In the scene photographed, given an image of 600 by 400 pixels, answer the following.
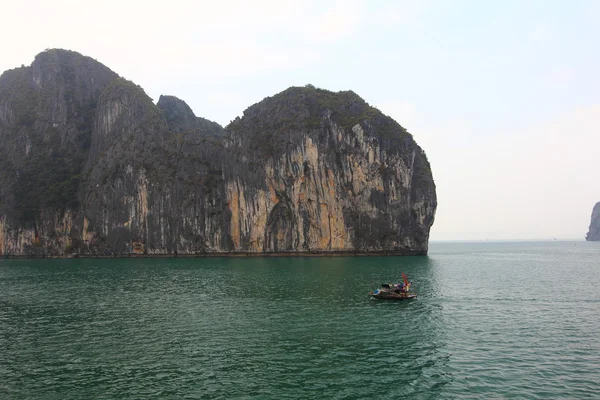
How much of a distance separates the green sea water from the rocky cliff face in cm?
6293

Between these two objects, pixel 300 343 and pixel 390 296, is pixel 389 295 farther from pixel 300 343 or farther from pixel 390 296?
pixel 300 343

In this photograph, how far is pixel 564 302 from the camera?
4022 centimetres

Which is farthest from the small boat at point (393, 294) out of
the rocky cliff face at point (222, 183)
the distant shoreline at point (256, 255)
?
the rocky cliff face at point (222, 183)

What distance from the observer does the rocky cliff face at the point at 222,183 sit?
111 metres

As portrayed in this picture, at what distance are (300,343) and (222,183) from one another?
99.3 m

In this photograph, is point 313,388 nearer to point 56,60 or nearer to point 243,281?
point 243,281

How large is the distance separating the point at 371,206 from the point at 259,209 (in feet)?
A: 106

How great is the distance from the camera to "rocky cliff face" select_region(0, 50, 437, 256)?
111 metres

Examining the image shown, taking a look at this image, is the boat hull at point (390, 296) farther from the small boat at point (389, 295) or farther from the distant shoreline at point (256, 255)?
the distant shoreline at point (256, 255)

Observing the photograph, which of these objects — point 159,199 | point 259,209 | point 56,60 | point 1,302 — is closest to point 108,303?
point 1,302

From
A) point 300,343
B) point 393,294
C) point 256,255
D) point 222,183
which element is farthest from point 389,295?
point 222,183

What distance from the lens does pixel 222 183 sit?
121625 mm

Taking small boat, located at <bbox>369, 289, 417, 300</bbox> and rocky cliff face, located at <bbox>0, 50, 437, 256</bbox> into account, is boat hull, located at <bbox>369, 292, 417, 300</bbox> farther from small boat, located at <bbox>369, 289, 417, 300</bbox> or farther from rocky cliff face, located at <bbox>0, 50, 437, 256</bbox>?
rocky cliff face, located at <bbox>0, 50, 437, 256</bbox>

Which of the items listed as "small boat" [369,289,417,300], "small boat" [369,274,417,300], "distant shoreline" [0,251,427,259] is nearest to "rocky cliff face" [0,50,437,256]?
"distant shoreline" [0,251,427,259]
